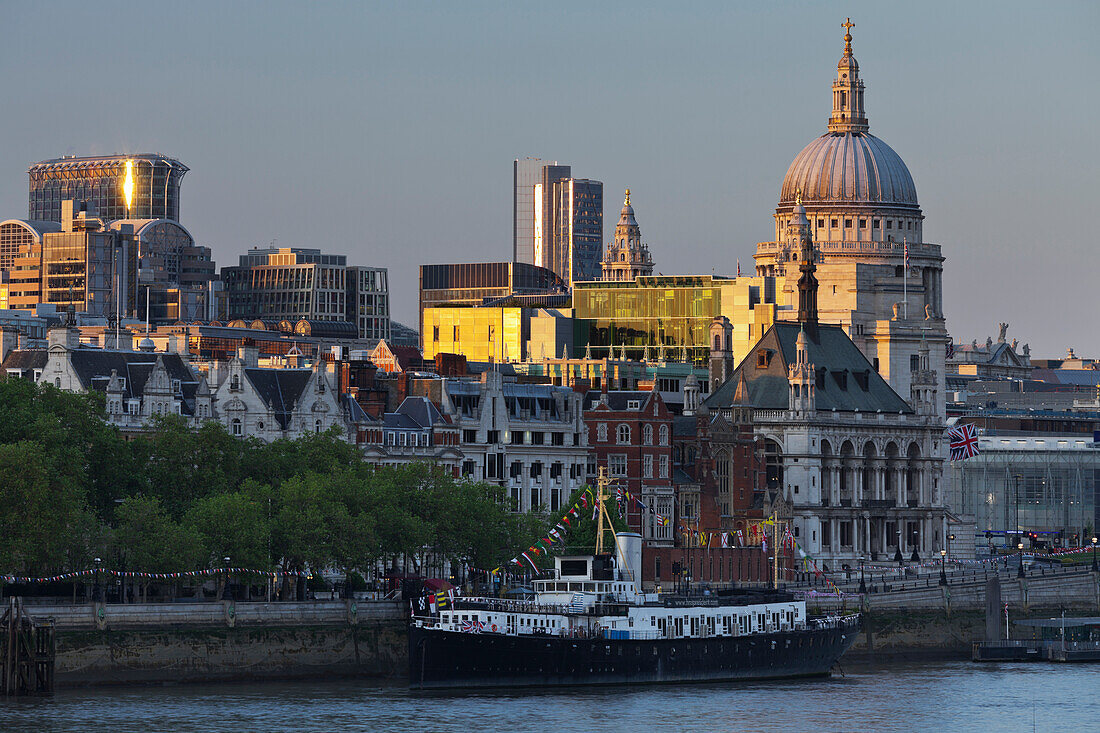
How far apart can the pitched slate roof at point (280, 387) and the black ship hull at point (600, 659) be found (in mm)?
37087

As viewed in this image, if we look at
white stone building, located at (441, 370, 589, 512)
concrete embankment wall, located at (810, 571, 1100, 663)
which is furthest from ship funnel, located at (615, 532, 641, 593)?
white stone building, located at (441, 370, 589, 512)

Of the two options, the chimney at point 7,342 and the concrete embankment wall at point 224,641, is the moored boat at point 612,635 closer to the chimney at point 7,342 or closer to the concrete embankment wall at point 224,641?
the concrete embankment wall at point 224,641

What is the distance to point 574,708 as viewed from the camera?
Result: 138875 mm

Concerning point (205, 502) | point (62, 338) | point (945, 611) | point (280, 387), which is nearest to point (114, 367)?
point (62, 338)

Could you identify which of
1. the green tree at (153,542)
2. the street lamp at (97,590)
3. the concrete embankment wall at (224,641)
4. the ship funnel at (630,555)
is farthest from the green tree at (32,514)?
the ship funnel at (630,555)

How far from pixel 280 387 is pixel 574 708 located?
49.2 meters

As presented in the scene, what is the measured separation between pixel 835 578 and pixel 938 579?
8595 mm

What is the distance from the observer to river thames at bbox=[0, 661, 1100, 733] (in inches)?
5064

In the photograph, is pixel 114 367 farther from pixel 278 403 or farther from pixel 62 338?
pixel 278 403

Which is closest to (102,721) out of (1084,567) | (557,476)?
(557,476)

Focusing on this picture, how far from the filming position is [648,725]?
133125mm

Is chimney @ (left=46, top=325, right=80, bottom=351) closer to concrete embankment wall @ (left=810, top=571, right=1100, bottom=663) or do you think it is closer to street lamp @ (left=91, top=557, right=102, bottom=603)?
street lamp @ (left=91, top=557, right=102, bottom=603)

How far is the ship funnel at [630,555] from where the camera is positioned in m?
156

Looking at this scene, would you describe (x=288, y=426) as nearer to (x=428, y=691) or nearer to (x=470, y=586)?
(x=470, y=586)
